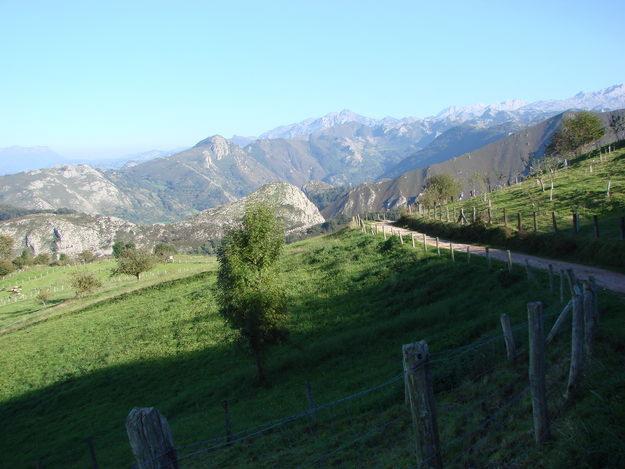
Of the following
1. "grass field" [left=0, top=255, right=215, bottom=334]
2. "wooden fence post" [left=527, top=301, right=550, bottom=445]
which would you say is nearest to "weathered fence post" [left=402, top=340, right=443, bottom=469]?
"wooden fence post" [left=527, top=301, right=550, bottom=445]

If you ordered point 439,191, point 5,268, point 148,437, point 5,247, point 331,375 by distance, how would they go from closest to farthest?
point 148,437, point 331,375, point 439,191, point 5,268, point 5,247

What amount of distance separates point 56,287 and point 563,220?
11088 cm

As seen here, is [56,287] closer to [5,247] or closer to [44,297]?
[44,297]

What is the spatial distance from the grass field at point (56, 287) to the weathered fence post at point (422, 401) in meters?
81.8

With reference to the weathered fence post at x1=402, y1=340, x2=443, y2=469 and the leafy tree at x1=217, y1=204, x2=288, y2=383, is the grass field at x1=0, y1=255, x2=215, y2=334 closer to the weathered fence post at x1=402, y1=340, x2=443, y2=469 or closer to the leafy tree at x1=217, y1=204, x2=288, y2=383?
the leafy tree at x1=217, y1=204, x2=288, y2=383

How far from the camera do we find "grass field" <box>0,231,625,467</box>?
455 inches

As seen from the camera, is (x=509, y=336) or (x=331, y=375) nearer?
(x=509, y=336)

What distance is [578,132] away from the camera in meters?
99.0

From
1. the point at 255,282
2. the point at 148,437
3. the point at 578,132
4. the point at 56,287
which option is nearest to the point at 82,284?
the point at 56,287

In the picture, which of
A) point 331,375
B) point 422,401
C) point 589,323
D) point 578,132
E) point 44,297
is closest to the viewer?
point 422,401

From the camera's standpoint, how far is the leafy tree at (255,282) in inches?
1222

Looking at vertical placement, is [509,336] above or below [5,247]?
below

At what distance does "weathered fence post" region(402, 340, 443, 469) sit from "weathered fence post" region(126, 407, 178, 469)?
3.63m

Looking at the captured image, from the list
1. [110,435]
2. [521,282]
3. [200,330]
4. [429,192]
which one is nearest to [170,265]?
[429,192]
